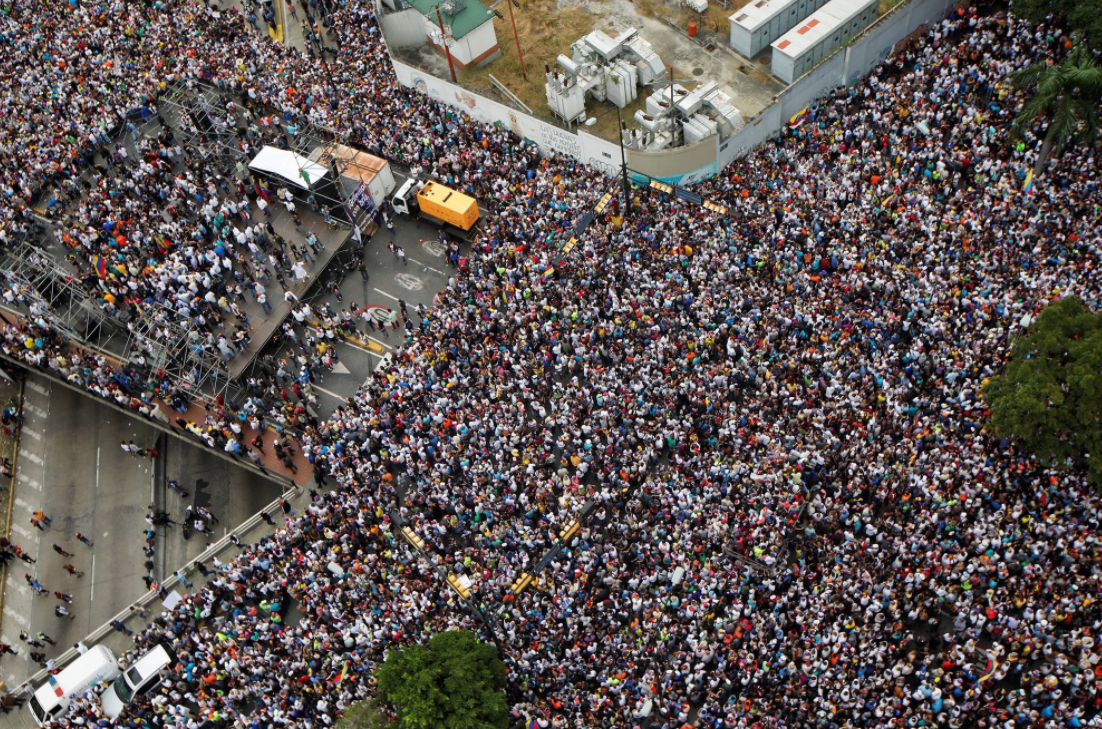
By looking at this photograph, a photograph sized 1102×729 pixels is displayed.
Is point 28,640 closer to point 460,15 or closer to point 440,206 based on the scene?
point 440,206

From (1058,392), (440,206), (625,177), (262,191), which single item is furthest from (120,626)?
(1058,392)

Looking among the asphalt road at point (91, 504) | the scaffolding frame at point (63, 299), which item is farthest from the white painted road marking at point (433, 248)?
the scaffolding frame at point (63, 299)

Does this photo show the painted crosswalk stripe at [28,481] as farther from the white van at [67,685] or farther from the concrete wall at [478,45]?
the concrete wall at [478,45]

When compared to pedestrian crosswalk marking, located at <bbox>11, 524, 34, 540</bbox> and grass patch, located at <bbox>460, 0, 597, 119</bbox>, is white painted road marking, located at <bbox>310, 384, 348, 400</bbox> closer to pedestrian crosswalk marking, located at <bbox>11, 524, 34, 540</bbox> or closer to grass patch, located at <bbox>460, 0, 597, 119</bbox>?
pedestrian crosswalk marking, located at <bbox>11, 524, 34, 540</bbox>

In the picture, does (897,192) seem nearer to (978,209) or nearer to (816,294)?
(978,209)

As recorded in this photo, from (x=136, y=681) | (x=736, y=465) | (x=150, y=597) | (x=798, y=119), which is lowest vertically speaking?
(x=136, y=681)
